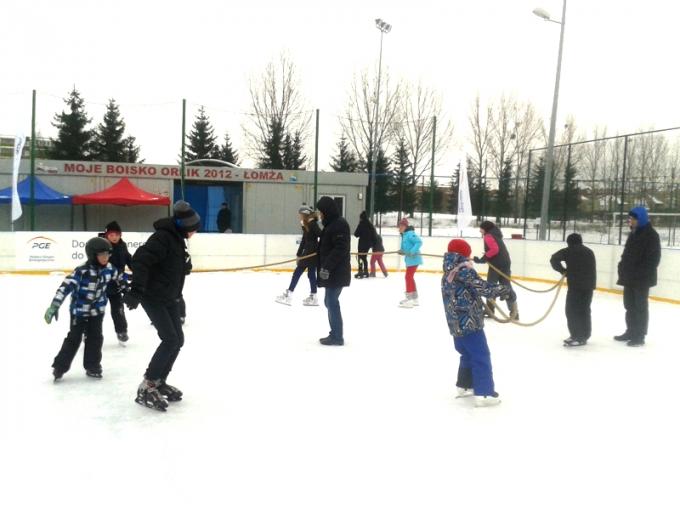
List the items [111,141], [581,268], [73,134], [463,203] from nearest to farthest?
[581,268] < [463,203] < [73,134] < [111,141]

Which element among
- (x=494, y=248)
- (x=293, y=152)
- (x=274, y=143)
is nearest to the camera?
(x=494, y=248)

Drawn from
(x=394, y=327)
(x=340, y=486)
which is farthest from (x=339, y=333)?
(x=340, y=486)

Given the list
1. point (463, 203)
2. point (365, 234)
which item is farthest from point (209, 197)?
point (463, 203)

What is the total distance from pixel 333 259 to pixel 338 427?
102 inches

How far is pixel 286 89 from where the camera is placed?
32562 mm

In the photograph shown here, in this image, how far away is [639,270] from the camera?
6.72 meters

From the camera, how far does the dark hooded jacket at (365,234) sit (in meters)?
13.7

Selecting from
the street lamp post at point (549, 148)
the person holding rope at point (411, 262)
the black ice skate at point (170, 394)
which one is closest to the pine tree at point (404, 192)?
the street lamp post at point (549, 148)

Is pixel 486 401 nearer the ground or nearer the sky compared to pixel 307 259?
nearer the ground

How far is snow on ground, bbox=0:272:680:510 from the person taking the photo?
3.04 meters

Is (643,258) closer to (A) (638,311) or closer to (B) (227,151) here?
(A) (638,311)

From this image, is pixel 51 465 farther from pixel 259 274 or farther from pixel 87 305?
pixel 259 274

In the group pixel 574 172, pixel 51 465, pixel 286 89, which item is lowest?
pixel 51 465

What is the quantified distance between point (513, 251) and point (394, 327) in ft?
26.3
